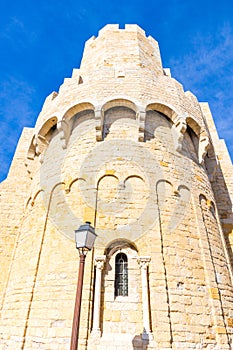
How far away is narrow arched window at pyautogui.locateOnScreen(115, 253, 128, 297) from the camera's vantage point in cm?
558

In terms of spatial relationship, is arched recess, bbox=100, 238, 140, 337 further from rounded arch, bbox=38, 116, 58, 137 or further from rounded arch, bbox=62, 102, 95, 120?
rounded arch, bbox=38, 116, 58, 137

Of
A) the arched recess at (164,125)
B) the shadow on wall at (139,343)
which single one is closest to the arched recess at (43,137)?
the arched recess at (164,125)

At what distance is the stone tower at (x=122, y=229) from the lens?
5207 mm

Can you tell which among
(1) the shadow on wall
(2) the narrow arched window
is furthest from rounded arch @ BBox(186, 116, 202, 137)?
(1) the shadow on wall

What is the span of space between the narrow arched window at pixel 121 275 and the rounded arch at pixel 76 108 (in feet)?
15.3

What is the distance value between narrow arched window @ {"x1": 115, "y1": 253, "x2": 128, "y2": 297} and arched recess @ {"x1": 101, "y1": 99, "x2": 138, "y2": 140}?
3.58m

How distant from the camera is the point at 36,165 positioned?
31.8 feet

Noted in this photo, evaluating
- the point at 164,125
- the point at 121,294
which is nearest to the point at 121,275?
the point at 121,294

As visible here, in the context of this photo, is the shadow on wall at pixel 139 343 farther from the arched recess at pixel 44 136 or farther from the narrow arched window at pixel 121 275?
the arched recess at pixel 44 136

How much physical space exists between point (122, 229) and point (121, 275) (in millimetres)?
1033

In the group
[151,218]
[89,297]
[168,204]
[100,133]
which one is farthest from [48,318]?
[100,133]

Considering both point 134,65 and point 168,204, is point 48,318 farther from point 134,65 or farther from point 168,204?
point 134,65

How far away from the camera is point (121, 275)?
18.9 ft

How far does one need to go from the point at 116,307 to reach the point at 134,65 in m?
8.37
